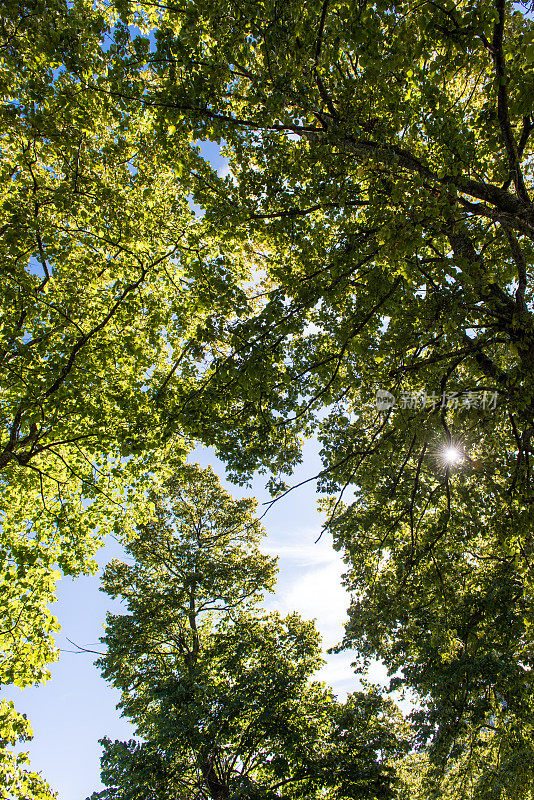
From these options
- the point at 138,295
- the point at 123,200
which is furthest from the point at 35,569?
the point at 123,200

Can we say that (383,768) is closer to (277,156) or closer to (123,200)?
(277,156)

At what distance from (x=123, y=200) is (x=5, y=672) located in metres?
9.77

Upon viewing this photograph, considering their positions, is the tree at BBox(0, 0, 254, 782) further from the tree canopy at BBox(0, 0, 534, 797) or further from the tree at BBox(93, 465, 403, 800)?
the tree at BBox(93, 465, 403, 800)

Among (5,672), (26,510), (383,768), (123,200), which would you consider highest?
(123,200)

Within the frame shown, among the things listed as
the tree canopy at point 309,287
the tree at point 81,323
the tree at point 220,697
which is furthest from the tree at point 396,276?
the tree at point 220,697

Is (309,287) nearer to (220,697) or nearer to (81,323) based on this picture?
(81,323)

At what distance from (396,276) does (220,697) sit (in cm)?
1042

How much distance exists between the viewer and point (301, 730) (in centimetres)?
942

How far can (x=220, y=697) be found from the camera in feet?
31.6

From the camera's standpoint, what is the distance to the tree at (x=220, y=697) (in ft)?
29.5

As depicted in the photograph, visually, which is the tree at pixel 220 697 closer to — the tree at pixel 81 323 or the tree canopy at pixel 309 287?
the tree canopy at pixel 309 287

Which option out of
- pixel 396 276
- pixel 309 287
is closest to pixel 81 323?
pixel 309 287

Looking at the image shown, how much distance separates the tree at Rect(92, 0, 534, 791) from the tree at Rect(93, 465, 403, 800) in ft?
6.97

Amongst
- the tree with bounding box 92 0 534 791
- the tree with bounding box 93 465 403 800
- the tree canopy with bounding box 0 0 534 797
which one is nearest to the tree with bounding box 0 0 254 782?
the tree canopy with bounding box 0 0 534 797
